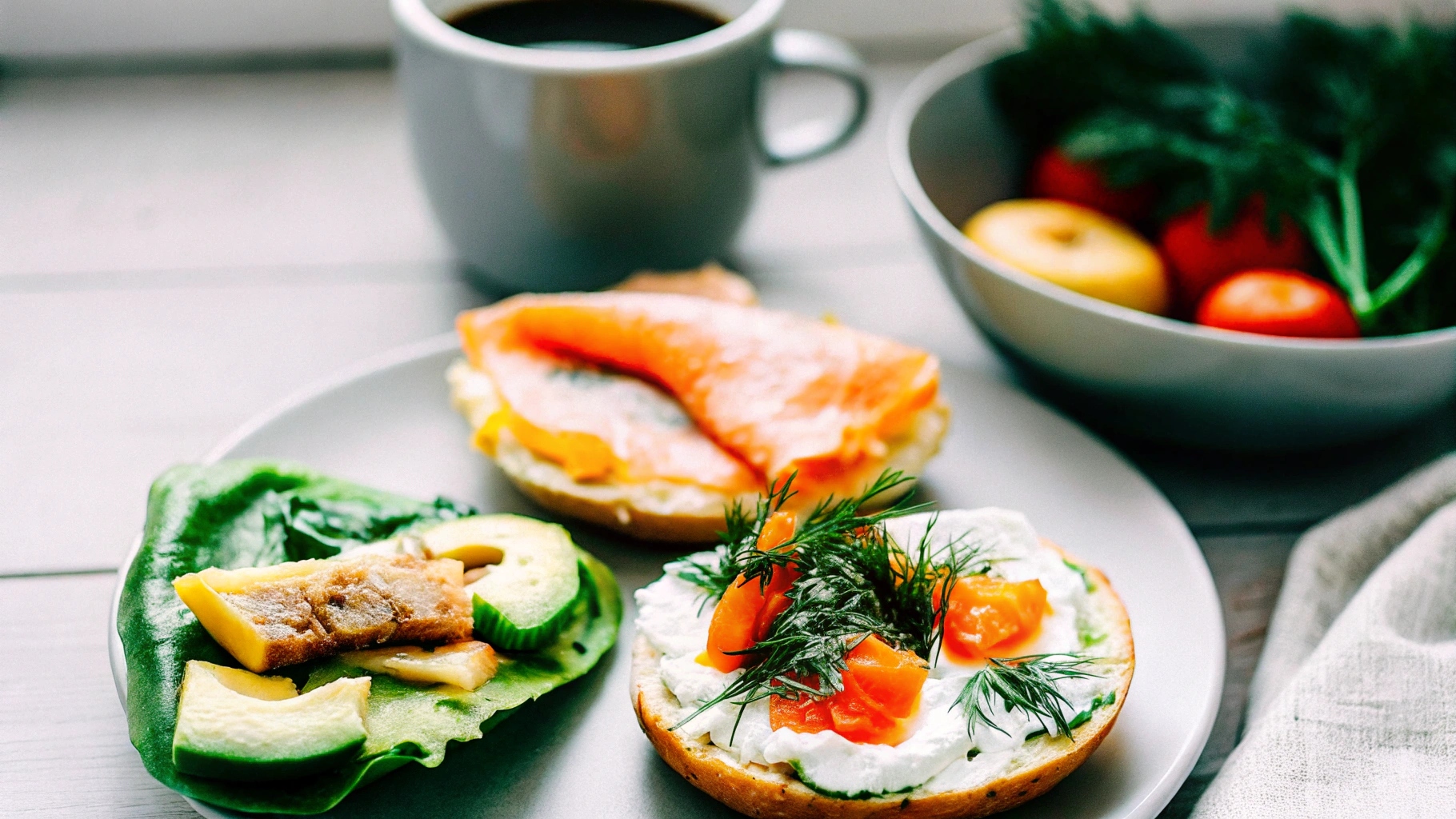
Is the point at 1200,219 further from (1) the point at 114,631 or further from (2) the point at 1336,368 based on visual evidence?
(1) the point at 114,631

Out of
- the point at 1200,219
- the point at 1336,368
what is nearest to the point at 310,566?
the point at 1336,368

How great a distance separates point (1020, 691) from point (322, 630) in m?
0.92

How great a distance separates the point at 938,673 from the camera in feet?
5.10

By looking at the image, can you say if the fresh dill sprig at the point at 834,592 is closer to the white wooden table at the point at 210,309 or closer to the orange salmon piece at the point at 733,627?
the orange salmon piece at the point at 733,627

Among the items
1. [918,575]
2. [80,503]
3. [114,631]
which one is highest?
[918,575]

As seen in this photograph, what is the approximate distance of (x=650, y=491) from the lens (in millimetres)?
1917

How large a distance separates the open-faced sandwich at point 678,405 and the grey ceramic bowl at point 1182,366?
0.25 meters

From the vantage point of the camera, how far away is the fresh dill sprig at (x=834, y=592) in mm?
1507

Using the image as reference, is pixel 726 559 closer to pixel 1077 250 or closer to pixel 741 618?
pixel 741 618

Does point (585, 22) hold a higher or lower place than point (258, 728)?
higher

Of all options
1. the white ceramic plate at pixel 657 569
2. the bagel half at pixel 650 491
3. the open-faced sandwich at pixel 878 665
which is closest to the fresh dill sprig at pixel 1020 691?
the open-faced sandwich at pixel 878 665

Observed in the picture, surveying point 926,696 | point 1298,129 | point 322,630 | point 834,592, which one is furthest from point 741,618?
point 1298,129

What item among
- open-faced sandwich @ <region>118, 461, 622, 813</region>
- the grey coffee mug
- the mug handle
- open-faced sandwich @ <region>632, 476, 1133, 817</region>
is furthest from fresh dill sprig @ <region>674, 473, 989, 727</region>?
the mug handle

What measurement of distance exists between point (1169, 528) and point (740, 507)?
2.47 feet
